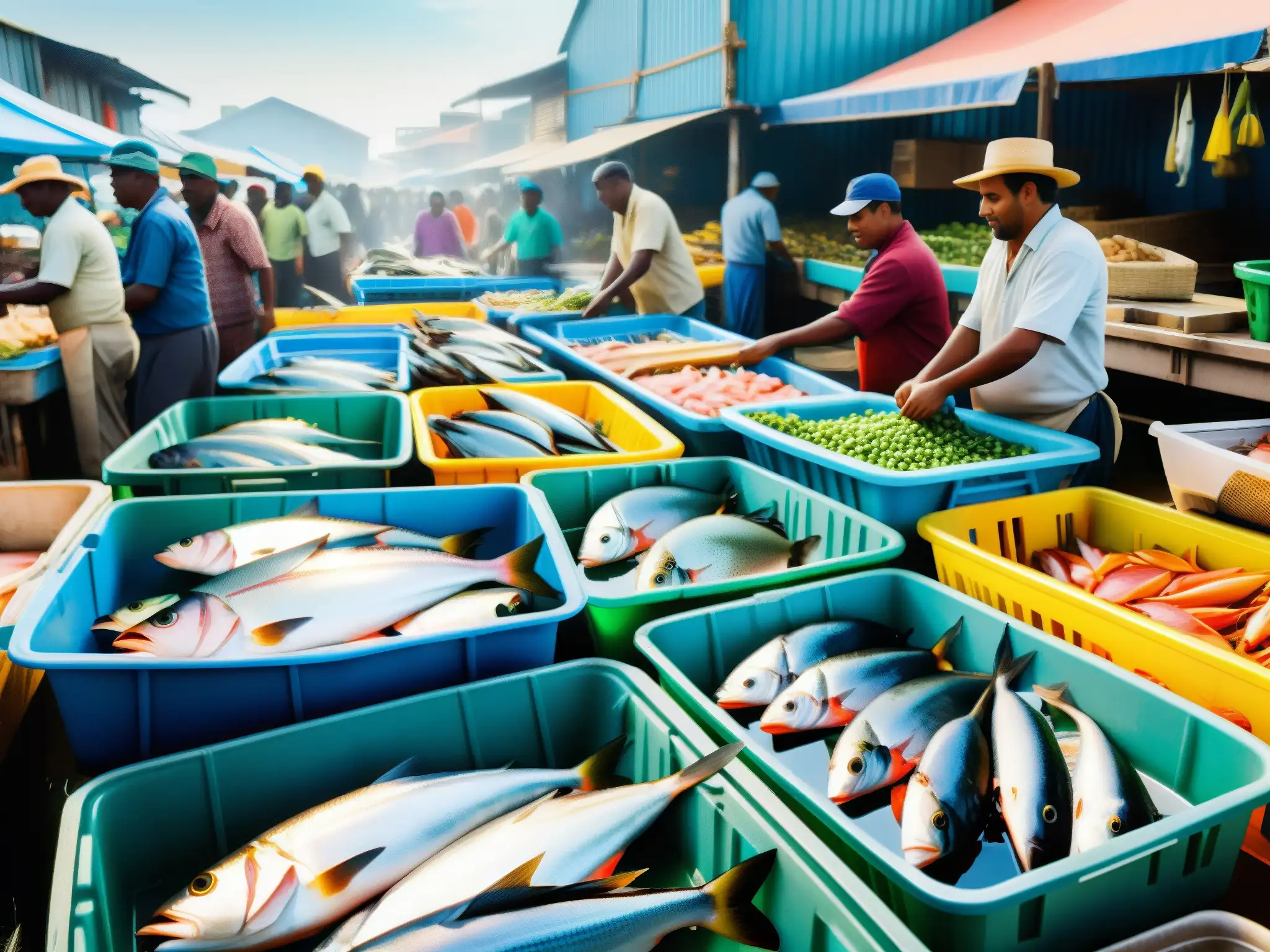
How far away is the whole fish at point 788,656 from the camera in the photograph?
1.90 metres

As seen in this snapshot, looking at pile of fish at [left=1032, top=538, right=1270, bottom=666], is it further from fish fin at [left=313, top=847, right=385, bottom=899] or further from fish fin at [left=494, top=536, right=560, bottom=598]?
fish fin at [left=313, top=847, right=385, bottom=899]

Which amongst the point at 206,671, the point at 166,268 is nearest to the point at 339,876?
the point at 206,671

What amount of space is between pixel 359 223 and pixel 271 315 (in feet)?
68.6

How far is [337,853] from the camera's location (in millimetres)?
1439

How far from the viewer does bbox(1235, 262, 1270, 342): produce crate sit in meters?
4.02

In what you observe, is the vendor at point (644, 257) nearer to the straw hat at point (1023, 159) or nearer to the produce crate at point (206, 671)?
the straw hat at point (1023, 159)

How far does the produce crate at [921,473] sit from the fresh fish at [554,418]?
1.93 ft

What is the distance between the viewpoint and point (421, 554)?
86.5 inches

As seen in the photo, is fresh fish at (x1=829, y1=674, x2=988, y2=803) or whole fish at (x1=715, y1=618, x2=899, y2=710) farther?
whole fish at (x1=715, y1=618, x2=899, y2=710)

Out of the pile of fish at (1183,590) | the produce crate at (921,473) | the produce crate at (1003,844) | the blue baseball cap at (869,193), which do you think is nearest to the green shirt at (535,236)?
the blue baseball cap at (869,193)

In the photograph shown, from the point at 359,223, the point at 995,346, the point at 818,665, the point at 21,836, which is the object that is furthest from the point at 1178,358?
the point at 359,223

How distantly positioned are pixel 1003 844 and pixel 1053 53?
7894 millimetres

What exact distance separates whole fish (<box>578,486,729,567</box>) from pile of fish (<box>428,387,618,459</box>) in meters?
0.45

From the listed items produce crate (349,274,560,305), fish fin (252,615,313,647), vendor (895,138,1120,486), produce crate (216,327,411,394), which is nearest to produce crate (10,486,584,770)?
fish fin (252,615,313,647)
